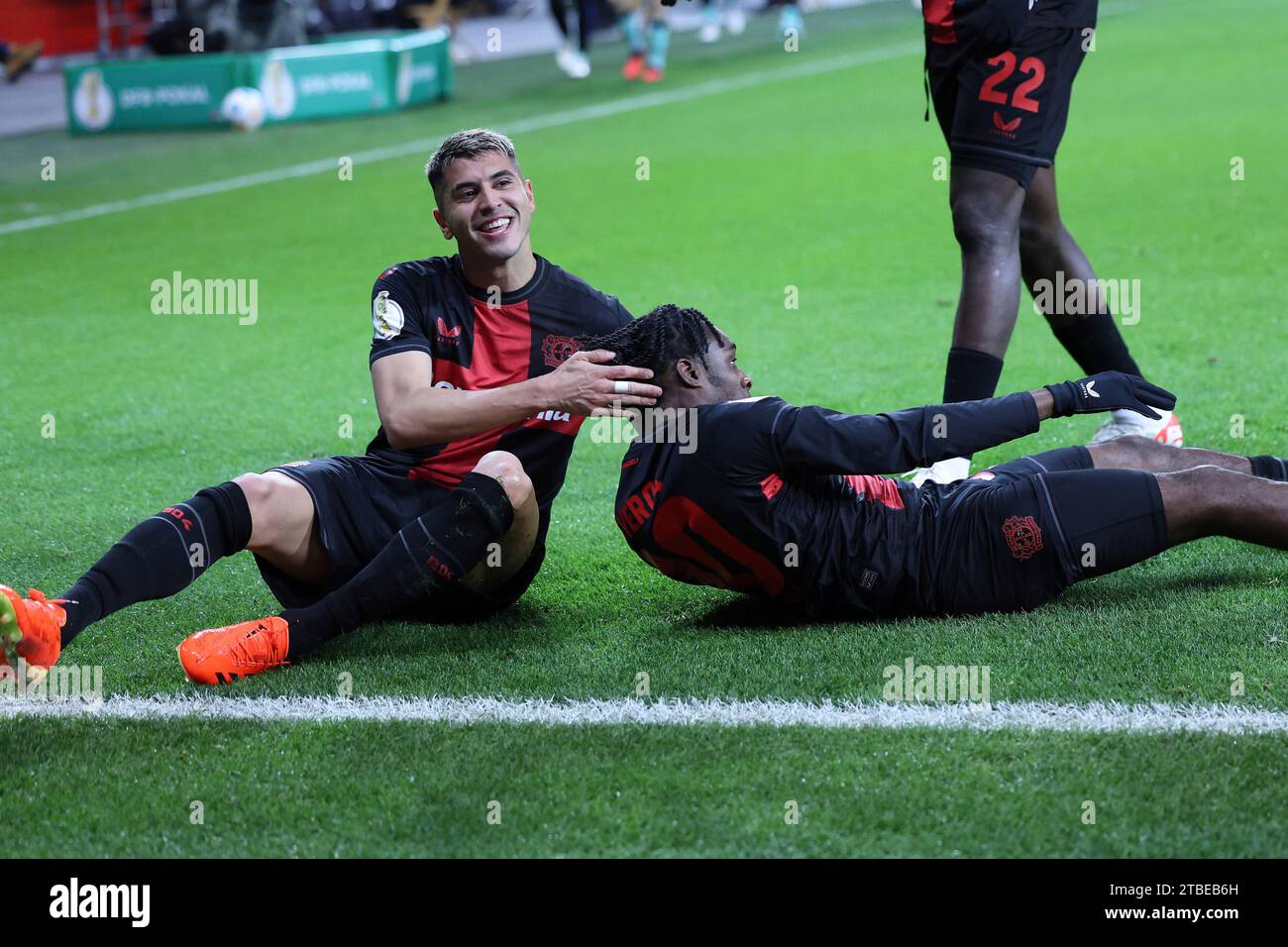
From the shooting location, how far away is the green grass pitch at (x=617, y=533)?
9.00 feet

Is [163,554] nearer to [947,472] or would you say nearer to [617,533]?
[617,533]

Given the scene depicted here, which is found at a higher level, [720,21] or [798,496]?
[720,21]

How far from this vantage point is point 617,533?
4488 mm

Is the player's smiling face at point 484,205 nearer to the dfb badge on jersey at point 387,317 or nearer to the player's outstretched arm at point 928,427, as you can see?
the dfb badge on jersey at point 387,317

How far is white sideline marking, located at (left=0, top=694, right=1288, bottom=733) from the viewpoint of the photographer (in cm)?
300

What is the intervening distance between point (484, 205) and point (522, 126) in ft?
38.0

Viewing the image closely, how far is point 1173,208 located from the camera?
9266 mm

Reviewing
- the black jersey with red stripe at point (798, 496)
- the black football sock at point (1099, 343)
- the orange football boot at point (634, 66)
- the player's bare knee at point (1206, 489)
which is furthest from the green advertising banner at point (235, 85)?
the player's bare knee at point (1206, 489)

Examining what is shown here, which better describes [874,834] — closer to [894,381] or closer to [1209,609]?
[1209,609]

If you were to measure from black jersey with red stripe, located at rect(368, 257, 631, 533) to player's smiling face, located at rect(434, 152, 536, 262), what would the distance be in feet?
0.40

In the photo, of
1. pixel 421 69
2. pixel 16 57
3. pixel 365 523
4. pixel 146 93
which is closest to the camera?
pixel 365 523

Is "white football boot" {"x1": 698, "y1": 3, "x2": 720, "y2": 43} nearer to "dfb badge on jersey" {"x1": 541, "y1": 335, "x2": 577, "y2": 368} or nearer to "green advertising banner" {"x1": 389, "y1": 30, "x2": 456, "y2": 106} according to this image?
"green advertising banner" {"x1": 389, "y1": 30, "x2": 456, "y2": 106}

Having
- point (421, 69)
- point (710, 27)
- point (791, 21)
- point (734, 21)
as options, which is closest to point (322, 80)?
point (421, 69)

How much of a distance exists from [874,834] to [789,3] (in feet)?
70.1
